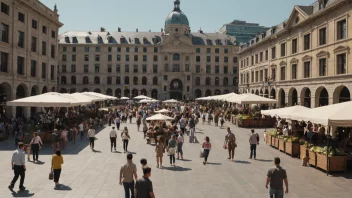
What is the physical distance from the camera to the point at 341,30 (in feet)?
99.0

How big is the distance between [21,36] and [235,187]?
30.9 meters

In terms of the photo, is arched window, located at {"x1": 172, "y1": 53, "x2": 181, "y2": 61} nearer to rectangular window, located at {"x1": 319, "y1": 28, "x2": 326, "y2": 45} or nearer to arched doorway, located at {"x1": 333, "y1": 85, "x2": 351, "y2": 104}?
rectangular window, located at {"x1": 319, "y1": 28, "x2": 326, "y2": 45}

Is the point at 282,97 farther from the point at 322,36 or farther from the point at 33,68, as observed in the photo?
the point at 33,68

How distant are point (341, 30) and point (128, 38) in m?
70.5

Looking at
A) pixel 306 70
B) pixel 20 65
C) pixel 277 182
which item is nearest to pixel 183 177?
pixel 277 182

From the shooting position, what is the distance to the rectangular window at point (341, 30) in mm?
29547

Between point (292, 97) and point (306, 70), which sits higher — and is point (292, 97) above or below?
below

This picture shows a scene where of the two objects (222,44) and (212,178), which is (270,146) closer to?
(212,178)

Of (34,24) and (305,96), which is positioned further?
(305,96)

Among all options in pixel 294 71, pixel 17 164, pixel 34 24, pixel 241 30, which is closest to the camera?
pixel 17 164

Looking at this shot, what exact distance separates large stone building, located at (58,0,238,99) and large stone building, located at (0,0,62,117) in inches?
1860

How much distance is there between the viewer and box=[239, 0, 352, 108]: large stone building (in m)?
29.8

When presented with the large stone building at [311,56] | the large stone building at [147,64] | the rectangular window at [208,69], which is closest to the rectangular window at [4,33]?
the large stone building at [311,56]

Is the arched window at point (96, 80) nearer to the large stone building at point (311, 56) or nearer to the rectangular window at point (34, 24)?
the large stone building at point (311, 56)
